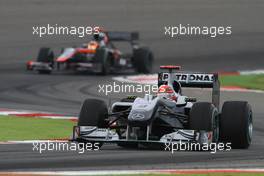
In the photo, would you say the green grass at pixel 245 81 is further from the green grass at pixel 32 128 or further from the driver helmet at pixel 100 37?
the green grass at pixel 32 128

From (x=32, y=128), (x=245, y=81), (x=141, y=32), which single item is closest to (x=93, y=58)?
(x=245, y=81)

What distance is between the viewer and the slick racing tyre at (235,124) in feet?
46.4

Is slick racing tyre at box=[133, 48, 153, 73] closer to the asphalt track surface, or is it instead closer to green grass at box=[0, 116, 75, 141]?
the asphalt track surface

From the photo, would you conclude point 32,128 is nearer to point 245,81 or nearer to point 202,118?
point 202,118

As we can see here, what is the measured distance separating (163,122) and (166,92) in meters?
0.87

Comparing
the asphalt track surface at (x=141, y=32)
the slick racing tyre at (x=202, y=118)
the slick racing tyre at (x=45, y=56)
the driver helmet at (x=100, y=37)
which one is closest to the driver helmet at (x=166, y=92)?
the slick racing tyre at (x=202, y=118)

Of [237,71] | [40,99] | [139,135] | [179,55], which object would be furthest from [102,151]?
[179,55]

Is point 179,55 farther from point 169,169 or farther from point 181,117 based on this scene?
point 169,169

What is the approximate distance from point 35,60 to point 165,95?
21361 millimetres

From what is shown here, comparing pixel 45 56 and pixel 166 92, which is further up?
pixel 166 92

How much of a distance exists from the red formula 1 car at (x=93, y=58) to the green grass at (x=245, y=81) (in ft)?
11.4

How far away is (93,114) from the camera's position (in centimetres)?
1404

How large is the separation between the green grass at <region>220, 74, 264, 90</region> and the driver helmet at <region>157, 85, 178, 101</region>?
12.5m

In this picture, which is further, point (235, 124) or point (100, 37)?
point (100, 37)
